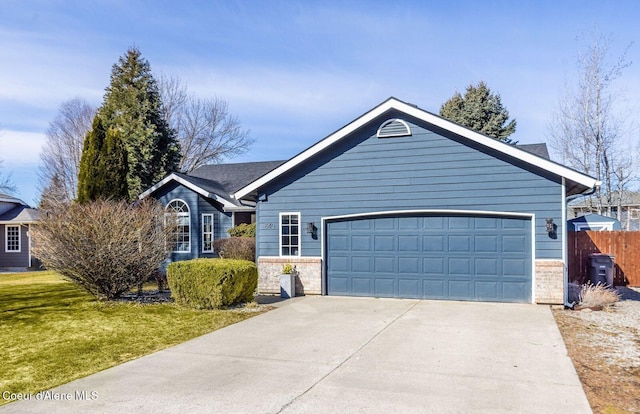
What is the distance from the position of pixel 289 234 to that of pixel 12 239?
61.7 feet

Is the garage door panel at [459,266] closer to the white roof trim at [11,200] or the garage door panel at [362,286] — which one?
the garage door panel at [362,286]

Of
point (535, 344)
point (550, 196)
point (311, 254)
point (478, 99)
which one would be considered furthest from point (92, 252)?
point (478, 99)

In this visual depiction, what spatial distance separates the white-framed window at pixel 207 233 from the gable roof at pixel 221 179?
0.95m

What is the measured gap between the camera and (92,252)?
10867 millimetres

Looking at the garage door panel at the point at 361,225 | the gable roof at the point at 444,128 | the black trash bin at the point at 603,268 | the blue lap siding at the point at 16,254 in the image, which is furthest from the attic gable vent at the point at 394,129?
the blue lap siding at the point at 16,254

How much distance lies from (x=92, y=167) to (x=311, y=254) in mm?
8854

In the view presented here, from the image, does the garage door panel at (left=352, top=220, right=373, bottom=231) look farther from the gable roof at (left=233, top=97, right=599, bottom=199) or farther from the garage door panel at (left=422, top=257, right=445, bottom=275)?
the gable roof at (left=233, top=97, right=599, bottom=199)

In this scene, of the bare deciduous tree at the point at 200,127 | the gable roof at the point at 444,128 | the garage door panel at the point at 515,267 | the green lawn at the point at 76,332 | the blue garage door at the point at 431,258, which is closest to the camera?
the green lawn at the point at 76,332

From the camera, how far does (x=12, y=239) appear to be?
77.5 ft

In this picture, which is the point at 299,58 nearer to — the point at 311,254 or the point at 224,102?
the point at 311,254

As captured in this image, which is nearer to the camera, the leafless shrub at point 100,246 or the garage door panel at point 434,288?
the leafless shrub at point 100,246

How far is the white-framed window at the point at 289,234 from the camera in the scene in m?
12.8

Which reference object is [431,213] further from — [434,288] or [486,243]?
[434,288]

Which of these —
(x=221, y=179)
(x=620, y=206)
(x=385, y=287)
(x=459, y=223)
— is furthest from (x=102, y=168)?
(x=620, y=206)
